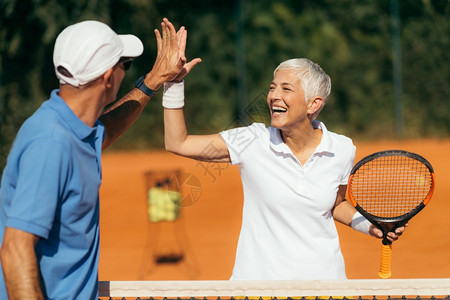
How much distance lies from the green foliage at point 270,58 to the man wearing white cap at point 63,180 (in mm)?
9472

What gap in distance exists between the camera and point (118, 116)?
6.72ft

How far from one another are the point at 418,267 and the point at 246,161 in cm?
367

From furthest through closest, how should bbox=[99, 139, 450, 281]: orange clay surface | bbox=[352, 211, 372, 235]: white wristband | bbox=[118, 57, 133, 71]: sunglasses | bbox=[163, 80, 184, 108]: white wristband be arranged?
1. bbox=[99, 139, 450, 281]: orange clay surface
2. bbox=[352, 211, 372, 235]: white wristband
3. bbox=[163, 80, 184, 108]: white wristband
4. bbox=[118, 57, 133, 71]: sunglasses

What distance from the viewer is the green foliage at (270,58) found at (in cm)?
1148

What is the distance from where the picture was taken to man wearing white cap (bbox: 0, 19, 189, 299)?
1.39 m

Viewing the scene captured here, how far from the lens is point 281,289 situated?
185cm

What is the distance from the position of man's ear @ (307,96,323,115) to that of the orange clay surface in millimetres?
3119

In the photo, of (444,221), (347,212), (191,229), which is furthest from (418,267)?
(347,212)

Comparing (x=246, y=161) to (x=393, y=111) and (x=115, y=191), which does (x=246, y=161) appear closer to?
(x=115, y=191)

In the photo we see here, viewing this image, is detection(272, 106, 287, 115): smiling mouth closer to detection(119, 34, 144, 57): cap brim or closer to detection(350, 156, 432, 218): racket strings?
detection(350, 156, 432, 218): racket strings

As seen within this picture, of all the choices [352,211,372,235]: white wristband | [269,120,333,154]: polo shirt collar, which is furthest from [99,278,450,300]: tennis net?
[269,120,333,154]: polo shirt collar

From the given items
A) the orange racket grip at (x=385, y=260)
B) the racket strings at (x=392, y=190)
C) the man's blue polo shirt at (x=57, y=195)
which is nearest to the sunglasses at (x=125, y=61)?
the man's blue polo shirt at (x=57, y=195)

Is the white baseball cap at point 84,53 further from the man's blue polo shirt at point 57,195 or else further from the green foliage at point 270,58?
the green foliage at point 270,58

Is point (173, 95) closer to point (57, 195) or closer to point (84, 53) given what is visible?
point (84, 53)
